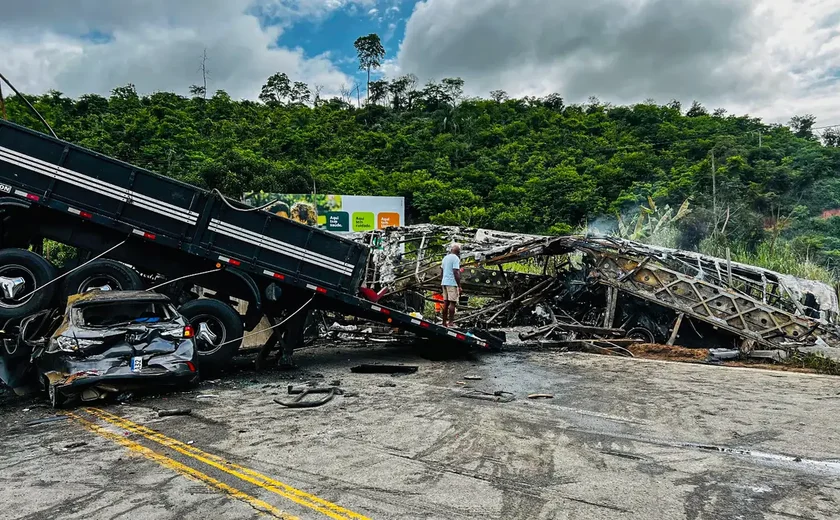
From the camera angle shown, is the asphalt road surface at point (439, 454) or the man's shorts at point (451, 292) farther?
the man's shorts at point (451, 292)

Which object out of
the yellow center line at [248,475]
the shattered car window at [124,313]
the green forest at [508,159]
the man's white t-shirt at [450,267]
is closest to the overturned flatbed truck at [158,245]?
the shattered car window at [124,313]

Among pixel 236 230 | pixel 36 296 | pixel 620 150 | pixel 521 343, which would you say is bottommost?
pixel 521 343

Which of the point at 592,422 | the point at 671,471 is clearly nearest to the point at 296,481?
the point at 671,471

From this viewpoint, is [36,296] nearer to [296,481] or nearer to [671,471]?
[296,481]

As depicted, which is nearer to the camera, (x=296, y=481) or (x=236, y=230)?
(x=296, y=481)

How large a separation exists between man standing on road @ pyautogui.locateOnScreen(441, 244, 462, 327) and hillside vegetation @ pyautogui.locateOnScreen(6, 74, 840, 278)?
16.1m

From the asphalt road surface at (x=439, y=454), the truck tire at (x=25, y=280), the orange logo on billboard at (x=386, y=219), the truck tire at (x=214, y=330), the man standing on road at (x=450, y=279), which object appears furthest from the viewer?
the orange logo on billboard at (x=386, y=219)

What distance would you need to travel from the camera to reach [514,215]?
41.1 meters

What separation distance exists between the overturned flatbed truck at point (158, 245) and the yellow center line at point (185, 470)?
126 inches

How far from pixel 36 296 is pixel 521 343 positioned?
962cm

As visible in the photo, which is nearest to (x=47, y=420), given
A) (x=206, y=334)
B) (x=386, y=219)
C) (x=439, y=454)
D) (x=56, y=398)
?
(x=56, y=398)

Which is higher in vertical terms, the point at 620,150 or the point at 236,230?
the point at 620,150

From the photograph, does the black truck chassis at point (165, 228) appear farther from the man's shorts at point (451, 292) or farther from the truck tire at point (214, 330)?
the man's shorts at point (451, 292)

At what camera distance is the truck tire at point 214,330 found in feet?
30.4
